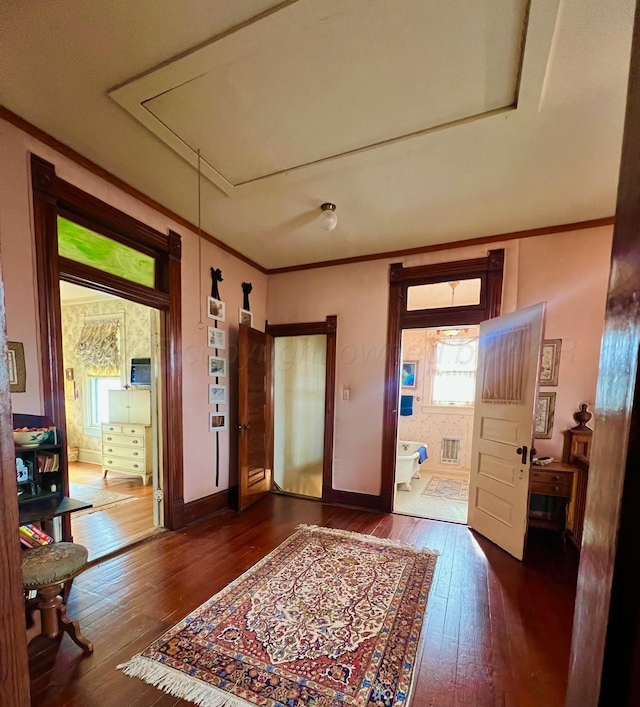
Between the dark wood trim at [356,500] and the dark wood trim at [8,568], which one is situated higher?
the dark wood trim at [8,568]

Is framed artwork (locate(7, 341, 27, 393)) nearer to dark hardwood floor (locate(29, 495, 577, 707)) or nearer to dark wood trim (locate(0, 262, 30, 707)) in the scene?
dark hardwood floor (locate(29, 495, 577, 707))

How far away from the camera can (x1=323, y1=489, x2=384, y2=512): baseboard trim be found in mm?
3570

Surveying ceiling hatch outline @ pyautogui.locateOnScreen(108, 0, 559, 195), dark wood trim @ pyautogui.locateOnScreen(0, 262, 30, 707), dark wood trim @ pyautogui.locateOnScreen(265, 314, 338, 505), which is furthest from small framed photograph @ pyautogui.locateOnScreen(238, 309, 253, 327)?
dark wood trim @ pyautogui.locateOnScreen(0, 262, 30, 707)

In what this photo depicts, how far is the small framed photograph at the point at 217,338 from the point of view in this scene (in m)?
3.39

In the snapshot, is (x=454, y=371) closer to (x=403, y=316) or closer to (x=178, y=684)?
(x=403, y=316)

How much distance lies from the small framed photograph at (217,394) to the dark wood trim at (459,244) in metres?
1.71

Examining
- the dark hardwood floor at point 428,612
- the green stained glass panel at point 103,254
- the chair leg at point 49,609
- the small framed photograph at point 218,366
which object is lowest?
the dark hardwood floor at point 428,612

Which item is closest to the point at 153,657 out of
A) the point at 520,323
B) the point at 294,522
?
the point at 294,522

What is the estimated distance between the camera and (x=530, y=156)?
2076mm

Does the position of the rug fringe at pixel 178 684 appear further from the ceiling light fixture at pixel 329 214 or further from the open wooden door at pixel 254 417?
the ceiling light fixture at pixel 329 214

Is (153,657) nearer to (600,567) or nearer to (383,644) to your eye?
(383,644)

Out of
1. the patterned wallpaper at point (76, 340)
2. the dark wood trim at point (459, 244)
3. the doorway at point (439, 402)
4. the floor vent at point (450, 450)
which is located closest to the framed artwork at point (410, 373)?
the doorway at point (439, 402)

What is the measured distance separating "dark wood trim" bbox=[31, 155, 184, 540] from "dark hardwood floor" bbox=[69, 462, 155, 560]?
0.37 metres

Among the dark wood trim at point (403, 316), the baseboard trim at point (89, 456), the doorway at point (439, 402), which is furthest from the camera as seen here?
the baseboard trim at point (89, 456)
